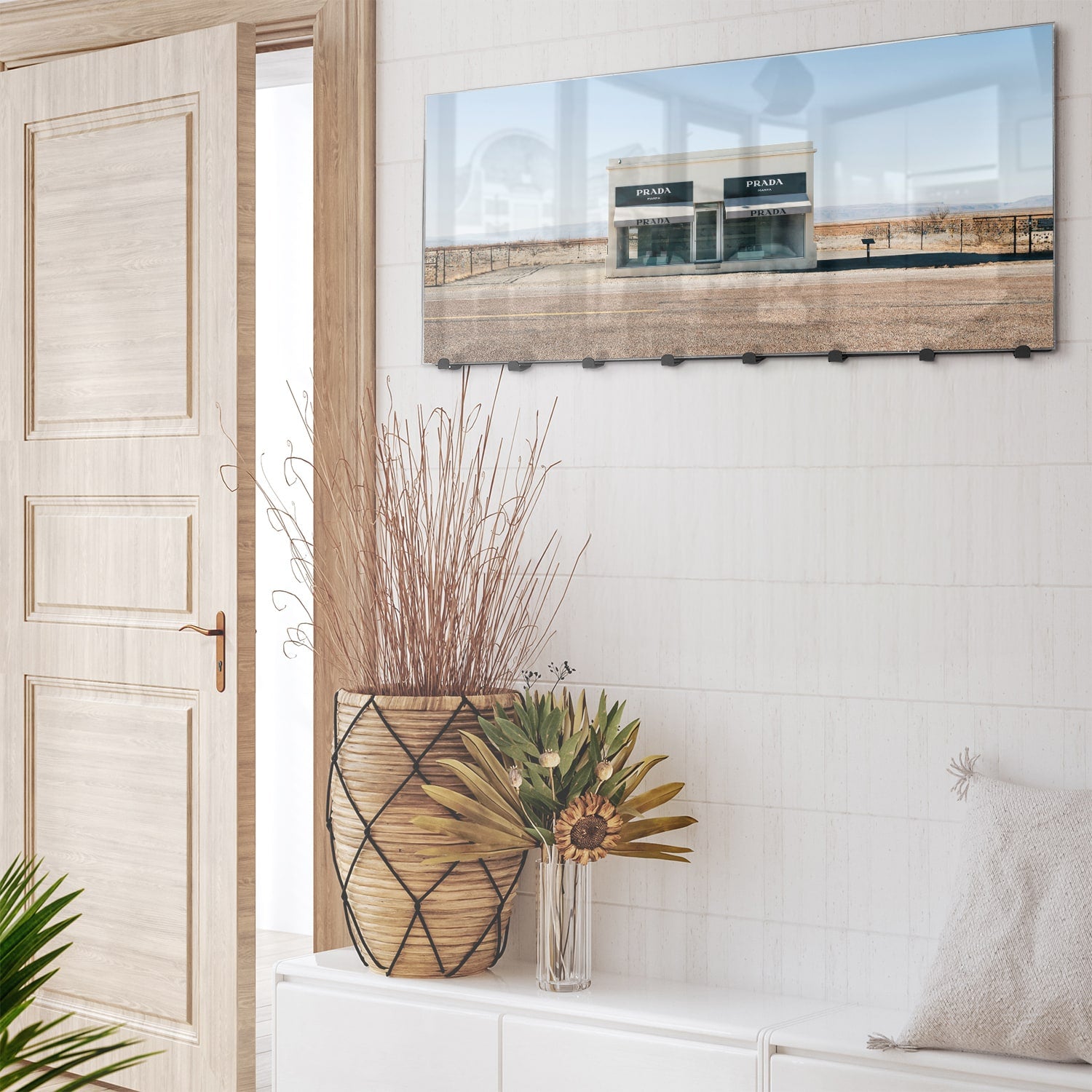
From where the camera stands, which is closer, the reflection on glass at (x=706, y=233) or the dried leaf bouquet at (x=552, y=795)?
the dried leaf bouquet at (x=552, y=795)

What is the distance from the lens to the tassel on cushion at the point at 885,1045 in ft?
6.65

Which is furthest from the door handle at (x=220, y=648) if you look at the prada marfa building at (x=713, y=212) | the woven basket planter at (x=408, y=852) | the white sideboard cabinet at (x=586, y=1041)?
the prada marfa building at (x=713, y=212)

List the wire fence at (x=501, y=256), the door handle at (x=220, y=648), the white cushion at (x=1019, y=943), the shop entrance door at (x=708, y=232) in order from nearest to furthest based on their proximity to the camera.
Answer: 1. the white cushion at (x=1019, y=943)
2. the shop entrance door at (x=708, y=232)
3. the wire fence at (x=501, y=256)
4. the door handle at (x=220, y=648)

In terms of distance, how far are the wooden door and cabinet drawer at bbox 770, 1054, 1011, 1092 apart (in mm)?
1204

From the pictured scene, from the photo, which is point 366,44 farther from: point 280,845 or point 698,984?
point 280,845

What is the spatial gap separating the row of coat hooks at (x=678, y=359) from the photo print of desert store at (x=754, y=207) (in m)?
0.01

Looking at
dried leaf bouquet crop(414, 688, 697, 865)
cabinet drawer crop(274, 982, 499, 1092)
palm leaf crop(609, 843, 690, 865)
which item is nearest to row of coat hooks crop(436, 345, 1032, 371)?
dried leaf bouquet crop(414, 688, 697, 865)

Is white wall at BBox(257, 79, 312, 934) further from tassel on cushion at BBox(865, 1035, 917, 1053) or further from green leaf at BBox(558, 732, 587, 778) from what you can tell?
tassel on cushion at BBox(865, 1035, 917, 1053)

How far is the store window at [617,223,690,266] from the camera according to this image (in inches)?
99.9

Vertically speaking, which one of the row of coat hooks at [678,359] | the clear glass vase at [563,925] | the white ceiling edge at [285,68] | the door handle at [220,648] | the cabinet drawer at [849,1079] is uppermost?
the white ceiling edge at [285,68]

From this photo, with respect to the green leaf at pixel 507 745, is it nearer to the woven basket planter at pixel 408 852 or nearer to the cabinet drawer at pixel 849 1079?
the woven basket planter at pixel 408 852

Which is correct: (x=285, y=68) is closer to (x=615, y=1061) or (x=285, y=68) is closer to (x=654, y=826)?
(x=654, y=826)

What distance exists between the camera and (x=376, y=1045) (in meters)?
2.45

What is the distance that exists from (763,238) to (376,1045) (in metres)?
1.59
